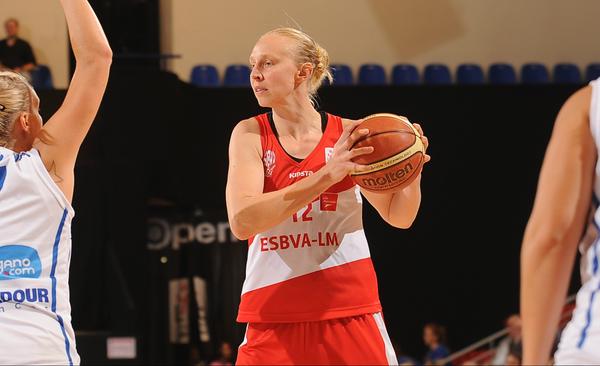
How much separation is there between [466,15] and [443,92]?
6.73ft

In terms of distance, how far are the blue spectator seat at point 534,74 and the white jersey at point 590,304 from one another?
12437 mm

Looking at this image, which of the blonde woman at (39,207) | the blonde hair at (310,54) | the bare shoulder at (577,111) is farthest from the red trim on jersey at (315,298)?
the bare shoulder at (577,111)

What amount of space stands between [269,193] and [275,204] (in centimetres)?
6

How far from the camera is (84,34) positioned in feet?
9.52

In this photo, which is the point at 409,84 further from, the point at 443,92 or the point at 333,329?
the point at 333,329

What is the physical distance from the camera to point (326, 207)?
356 cm

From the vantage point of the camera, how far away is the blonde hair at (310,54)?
379cm

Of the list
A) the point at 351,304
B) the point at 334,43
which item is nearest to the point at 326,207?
the point at 351,304

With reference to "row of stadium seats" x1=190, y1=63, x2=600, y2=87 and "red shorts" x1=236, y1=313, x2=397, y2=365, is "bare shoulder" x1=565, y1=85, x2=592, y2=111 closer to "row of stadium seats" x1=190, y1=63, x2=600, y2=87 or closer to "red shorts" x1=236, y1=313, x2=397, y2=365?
"red shorts" x1=236, y1=313, x2=397, y2=365

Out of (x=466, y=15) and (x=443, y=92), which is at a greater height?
(x=466, y=15)

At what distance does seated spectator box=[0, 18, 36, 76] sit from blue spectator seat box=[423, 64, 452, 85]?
17.9 ft

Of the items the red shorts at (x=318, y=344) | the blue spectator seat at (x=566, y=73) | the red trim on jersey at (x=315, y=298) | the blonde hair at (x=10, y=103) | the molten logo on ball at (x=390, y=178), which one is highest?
the blue spectator seat at (x=566, y=73)

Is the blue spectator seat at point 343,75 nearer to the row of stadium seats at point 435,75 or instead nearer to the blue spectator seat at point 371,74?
the row of stadium seats at point 435,75

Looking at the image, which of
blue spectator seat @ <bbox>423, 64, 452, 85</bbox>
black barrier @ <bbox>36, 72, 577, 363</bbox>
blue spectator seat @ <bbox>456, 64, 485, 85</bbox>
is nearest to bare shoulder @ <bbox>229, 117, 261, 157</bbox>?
black barrier @ <bbox>36, 72, 577, 363</bbox>
